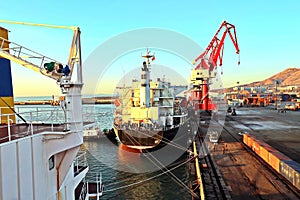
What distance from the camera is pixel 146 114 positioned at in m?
30.2

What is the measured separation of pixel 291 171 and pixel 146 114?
19898 millimetres

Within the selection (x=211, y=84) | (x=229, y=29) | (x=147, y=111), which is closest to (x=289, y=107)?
(x=211, y=84)

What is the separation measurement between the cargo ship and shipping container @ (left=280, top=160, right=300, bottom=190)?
14.6 metres

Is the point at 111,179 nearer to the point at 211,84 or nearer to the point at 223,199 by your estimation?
the point at 223,199

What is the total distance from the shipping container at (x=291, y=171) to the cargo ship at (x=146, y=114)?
14578 millimetres

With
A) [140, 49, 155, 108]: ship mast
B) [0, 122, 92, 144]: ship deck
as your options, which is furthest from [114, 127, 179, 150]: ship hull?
[0, 122, 92, 144]: ship deck

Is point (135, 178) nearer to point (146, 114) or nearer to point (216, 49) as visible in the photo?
point (146, 114)

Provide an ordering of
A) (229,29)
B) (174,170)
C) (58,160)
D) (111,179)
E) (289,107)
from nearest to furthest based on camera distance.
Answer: (58,160) → (111,179) → (174,170) → (229,29) → (289,107)

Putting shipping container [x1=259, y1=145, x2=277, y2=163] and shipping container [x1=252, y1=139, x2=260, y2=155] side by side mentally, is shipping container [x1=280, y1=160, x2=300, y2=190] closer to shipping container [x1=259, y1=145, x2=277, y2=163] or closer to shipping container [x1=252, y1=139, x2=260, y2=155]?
shipping container [x1=259, y1=145, x2=277, y2=163]

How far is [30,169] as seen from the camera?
17.0 ft

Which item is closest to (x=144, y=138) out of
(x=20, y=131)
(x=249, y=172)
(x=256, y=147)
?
(x=256, y=147)

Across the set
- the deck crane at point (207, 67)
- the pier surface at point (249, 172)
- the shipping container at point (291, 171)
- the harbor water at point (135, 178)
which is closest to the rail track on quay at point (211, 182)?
the pier surface at point (249, 172)

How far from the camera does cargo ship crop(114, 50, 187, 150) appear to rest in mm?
26328

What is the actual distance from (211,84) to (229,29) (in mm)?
16256
